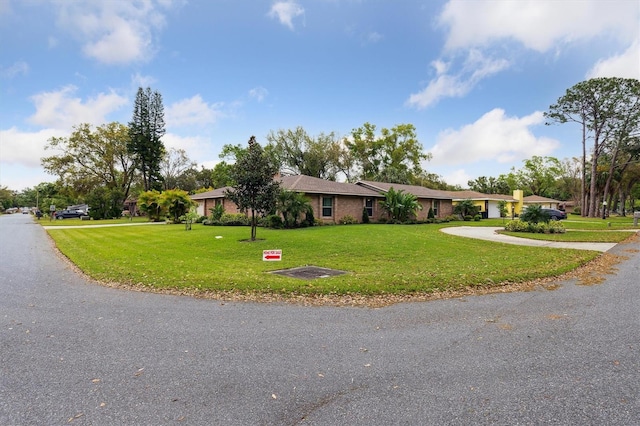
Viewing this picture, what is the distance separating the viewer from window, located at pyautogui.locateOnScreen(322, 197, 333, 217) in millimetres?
24422

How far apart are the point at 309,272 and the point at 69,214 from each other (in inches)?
1833

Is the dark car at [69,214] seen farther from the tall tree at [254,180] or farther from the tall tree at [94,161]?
the tall tree at [254,180]

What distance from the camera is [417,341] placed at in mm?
4152

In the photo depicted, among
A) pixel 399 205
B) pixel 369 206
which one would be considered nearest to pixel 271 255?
pixel 399 205

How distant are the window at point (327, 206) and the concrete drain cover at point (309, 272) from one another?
50.5 ft

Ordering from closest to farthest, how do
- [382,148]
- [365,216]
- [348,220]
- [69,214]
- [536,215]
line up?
[536,215], [348,220], [365,216], [69,214], [382,148]

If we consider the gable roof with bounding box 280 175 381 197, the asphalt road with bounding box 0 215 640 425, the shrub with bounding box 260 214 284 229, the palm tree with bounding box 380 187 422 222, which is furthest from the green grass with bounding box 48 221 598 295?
the palm tree with bounding box 380 187 422 222

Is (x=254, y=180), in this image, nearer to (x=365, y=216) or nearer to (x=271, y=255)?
(x=271, y=255)

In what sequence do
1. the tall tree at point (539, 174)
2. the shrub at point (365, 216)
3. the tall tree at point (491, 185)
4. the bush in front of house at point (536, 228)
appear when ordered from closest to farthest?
the bush in front of house at point (536, 228)
the shrub at point (365, 216)
the tall tree at point (539, 174)
the tall tree at point (491, 185)

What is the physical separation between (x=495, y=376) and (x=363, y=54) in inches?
790

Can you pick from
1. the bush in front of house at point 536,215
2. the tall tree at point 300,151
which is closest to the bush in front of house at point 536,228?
the bush in front of house at point 536,215

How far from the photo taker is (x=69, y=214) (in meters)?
43.2

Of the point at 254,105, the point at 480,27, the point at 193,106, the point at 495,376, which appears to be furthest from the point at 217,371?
the point at 193,106

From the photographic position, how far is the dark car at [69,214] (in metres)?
42.6
